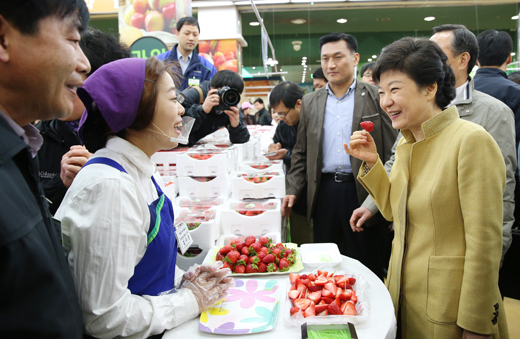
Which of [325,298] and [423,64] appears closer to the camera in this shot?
[325,298]

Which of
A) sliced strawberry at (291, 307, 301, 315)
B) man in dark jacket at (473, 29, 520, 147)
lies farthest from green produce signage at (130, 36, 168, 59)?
sliced strawberry at (291, 307, 301, 315)

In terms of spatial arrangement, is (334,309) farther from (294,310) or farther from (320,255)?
(320,255)

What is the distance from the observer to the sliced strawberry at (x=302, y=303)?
1.33 meters

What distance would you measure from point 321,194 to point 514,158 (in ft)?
4.24

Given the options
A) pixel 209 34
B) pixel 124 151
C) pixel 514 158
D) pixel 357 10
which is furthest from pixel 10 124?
pixel 357 10

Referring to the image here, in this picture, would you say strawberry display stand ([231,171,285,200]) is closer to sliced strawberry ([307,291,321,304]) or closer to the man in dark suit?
the man in dark suit

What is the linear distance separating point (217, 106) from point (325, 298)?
206 cm

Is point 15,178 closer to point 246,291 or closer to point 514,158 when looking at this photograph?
point 246,291

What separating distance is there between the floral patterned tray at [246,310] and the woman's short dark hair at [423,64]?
1065 millimetres

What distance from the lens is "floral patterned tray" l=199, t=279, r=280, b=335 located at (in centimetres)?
124

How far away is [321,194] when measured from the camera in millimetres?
2836

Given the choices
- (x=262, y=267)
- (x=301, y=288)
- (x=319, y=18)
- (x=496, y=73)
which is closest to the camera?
(x=301, y=288)

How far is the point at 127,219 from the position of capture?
106cm

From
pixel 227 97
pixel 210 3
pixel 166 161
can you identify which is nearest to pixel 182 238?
pixel 166 161
